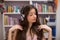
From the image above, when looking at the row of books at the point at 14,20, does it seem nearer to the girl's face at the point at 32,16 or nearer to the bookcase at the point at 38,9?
the bookcase at the point at 38,9

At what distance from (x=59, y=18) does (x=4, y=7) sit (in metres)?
1.37

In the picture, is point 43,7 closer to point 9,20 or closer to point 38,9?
point 38,9

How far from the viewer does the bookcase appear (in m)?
3.48

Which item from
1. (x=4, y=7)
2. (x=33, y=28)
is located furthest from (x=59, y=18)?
(x=33, y=28)

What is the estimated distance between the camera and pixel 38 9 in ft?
11.4

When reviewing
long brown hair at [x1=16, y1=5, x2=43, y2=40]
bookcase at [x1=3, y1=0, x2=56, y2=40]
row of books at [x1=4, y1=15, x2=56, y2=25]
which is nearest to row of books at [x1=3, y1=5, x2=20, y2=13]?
bookcase at [x1=3, y1=0, x2=56, y2=40]

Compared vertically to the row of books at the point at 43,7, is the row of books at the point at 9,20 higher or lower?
lower

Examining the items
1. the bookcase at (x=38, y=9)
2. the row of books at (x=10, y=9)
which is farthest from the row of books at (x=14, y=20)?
the row of books at (x=10, y=9)

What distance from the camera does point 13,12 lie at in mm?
3469

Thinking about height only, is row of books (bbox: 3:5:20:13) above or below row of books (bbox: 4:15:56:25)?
above

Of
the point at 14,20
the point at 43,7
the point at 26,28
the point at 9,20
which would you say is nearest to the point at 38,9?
the point at 43,7

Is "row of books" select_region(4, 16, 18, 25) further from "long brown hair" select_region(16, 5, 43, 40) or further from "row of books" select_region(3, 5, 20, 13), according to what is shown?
"long brown hair" select_region(16, 5, 43, 40)

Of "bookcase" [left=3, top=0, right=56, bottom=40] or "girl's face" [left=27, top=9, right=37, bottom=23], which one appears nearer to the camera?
"girl's face" [left=27, top=9, right=37, bottom=23]

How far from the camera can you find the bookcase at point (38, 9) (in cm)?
348
